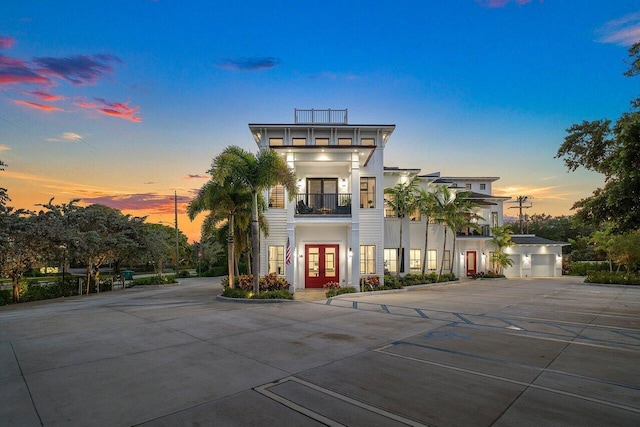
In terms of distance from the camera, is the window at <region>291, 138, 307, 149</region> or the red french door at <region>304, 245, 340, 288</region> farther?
the window at <region>291, 138, 307, 149</region>

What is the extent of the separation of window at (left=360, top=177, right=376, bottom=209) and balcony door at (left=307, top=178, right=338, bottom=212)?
1.86 m

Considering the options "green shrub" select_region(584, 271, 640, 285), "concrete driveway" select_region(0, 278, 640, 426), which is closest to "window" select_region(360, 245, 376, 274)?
"concrete driveway" select_region(0, 278, 640, 426)

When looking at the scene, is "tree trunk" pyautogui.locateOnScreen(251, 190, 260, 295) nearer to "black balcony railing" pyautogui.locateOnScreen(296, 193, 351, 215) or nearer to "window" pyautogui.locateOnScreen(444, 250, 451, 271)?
"black balcony railing" pyautogui.locateOnScreen(296, 193, 351, 215)

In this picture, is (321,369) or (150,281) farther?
(150,281)

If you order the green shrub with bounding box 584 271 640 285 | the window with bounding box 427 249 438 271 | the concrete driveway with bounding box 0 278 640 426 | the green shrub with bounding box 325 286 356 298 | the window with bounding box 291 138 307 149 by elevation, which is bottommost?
the green shrub with bounding box 584 271 640 285

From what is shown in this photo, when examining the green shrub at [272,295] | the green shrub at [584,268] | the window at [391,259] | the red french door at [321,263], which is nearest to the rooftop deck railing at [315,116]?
the red french door at [321,263]

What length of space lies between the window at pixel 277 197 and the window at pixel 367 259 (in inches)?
230

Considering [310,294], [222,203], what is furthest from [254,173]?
[310,294]

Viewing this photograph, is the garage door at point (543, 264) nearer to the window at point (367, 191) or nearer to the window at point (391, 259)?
the window at point (391, 259)

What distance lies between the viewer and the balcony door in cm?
2028

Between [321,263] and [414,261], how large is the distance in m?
8.95

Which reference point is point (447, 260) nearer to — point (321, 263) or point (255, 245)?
point (321, 263)

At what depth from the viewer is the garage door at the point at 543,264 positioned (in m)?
33.0

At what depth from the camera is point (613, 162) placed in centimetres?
1013
